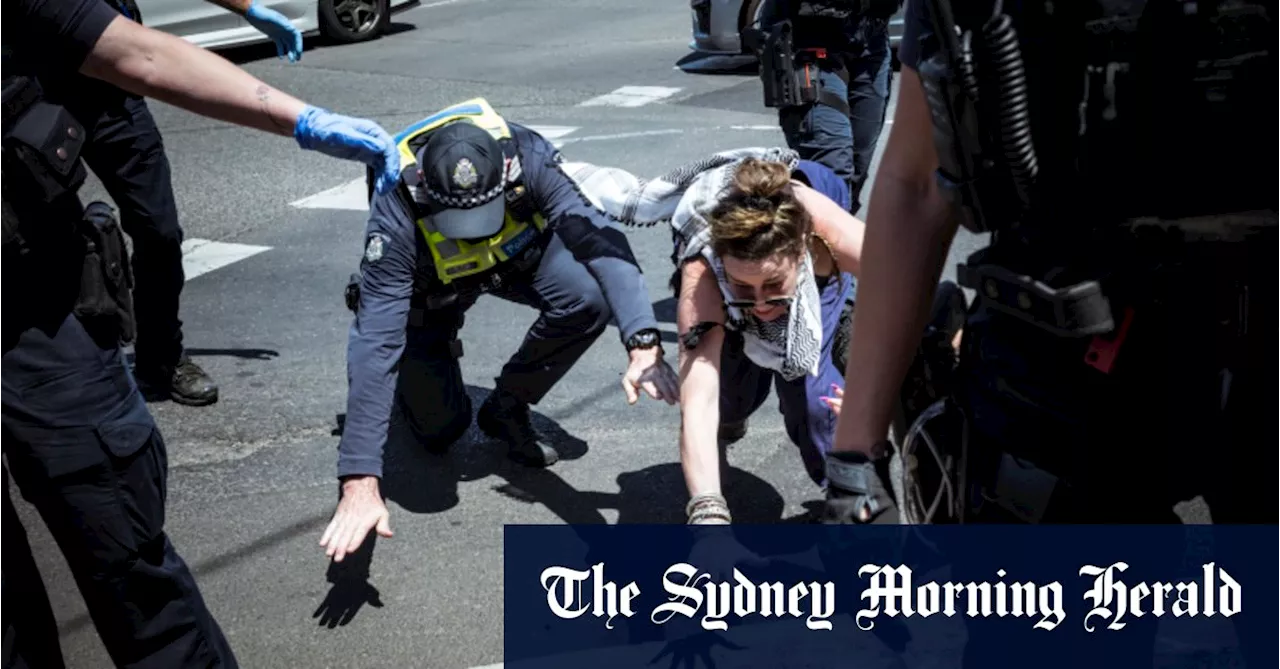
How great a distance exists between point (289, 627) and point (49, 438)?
1.27 metres

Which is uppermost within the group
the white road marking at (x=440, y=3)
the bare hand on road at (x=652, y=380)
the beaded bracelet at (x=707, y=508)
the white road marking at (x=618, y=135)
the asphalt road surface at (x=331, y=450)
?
the bare hand on road at (x=652, y=380)

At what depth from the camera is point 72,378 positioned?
282cm

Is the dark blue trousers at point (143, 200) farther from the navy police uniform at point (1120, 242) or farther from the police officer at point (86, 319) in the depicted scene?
the navy police uniform at point (1120, 242)

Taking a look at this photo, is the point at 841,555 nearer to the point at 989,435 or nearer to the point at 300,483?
the point at 989,435

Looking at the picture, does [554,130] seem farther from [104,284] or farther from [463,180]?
[104,284]

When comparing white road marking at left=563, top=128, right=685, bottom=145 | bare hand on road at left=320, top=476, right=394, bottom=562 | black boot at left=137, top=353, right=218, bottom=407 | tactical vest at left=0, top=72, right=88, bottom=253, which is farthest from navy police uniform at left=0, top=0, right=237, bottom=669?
white road marking at left=563, top=128, right=685, bottom=145

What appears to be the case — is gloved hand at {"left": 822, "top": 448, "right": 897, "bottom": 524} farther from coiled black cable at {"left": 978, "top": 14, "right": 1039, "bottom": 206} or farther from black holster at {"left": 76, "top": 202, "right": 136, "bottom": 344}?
black holster at {"left": 76, "top": 202, "right": 136, "bottom": 344}

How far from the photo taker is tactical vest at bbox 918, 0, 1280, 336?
168 cm

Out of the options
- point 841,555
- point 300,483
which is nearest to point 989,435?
point 841,555

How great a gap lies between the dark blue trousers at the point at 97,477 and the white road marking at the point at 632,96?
7581 mm

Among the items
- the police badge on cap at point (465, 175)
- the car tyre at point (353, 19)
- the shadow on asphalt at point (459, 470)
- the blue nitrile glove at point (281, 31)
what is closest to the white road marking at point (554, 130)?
the car tyre at point (353, 19)

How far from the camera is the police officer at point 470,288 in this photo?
13.2 feet

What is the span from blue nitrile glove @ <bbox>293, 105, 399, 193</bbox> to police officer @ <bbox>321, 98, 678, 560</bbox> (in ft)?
2.80

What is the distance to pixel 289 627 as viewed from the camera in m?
3.93
